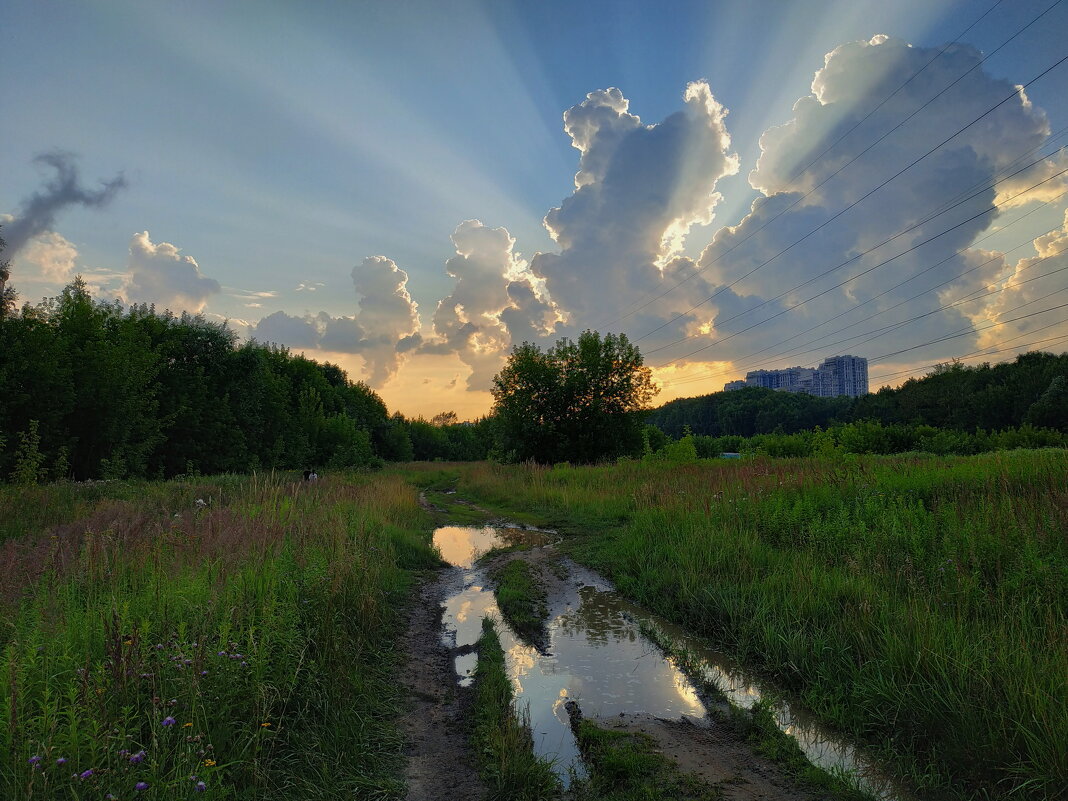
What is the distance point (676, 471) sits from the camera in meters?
17.8

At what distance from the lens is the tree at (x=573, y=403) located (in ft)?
119

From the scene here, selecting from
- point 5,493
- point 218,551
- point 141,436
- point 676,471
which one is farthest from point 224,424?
point 218,551

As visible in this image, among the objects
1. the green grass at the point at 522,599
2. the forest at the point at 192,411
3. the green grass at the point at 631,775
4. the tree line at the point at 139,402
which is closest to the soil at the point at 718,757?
the green grass at the point at 631,775

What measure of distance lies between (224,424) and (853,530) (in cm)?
3077

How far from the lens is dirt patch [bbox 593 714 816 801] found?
3.54 m

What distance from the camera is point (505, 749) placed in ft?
12.4

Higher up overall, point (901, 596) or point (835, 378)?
Result: point (835, 378)

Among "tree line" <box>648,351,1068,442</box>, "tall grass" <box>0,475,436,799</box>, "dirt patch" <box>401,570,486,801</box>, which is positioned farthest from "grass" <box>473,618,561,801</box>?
"tree line" <box>648,351,1068,442</box>

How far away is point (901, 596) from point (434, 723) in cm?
503

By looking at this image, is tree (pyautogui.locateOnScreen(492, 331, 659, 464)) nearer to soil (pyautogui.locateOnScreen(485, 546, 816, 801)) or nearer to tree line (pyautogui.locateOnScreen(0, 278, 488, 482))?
tree line (pyautogui.locateOnScreen(0, 278, 488, 482))

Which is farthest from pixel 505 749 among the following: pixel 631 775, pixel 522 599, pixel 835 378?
pixel 835 378

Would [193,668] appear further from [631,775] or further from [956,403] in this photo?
[956,403]

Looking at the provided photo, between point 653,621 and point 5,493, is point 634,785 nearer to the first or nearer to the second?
point 653,621

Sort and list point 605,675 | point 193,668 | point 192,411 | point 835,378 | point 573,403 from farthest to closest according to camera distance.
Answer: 1. point 835,378
2. point 573,403
3. point 192,411
4. point 605,675
5. point 193,668
